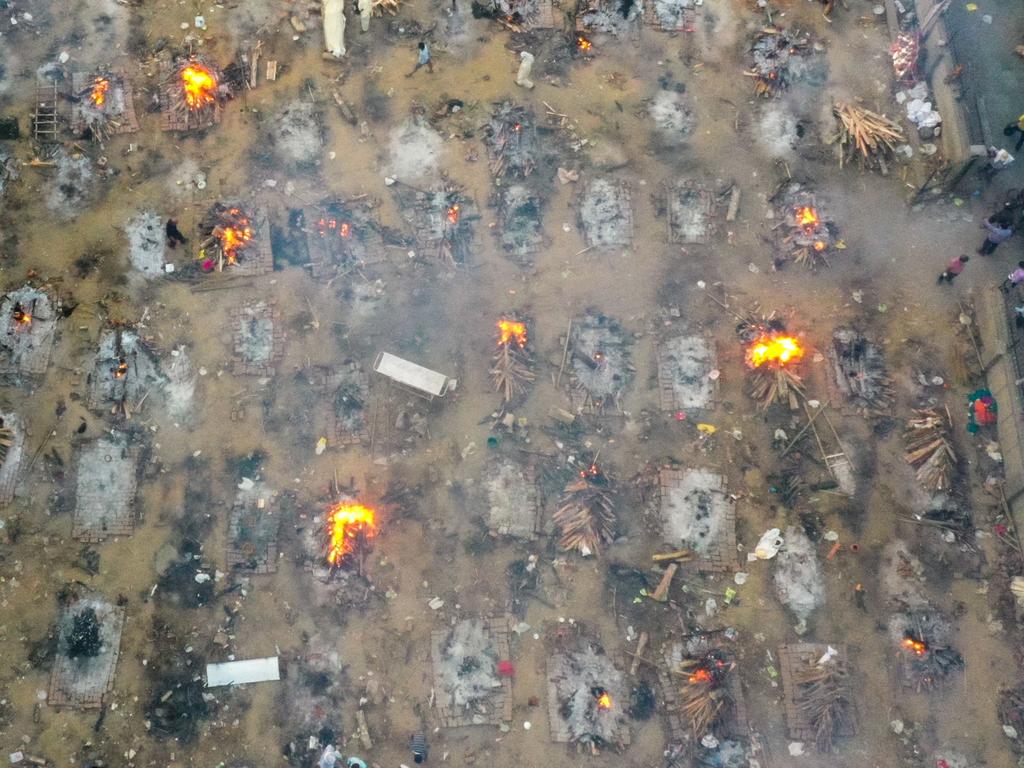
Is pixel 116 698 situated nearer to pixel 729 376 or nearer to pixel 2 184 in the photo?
pixel 2 184

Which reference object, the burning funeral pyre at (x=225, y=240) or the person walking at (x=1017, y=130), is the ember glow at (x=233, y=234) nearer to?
the burning funeral pyre at (x=225, y=240)

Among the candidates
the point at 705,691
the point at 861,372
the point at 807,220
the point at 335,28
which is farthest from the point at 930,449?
the point at 335,28

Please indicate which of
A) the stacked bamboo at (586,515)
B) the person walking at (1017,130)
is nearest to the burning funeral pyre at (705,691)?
the stacked bamboo at (586,515)

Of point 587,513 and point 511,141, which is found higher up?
point 511,141

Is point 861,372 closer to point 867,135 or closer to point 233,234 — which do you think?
point 867,135

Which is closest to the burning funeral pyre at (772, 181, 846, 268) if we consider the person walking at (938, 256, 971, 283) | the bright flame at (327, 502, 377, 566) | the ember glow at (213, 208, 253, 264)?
the person walking at (938, 256, 971, 283)

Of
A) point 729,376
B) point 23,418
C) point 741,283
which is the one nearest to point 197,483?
point 23,418
